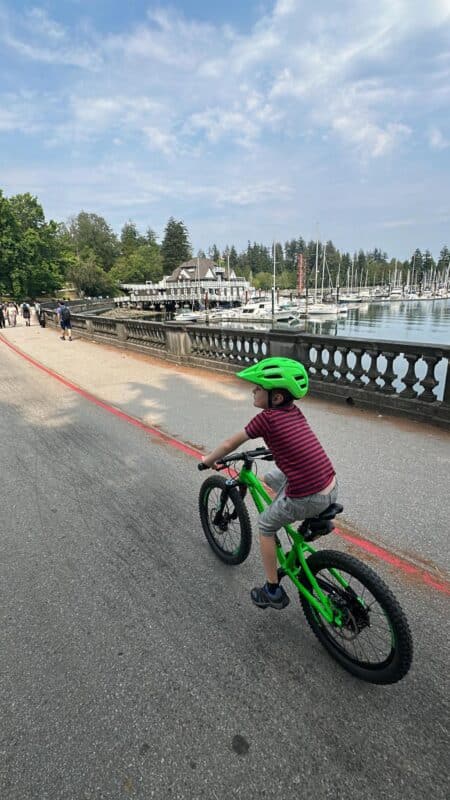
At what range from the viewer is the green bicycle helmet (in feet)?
7.55

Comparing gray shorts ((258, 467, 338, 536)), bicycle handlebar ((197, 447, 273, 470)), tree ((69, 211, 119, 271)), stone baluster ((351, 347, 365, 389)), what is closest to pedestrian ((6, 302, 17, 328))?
stone baluster ((351, 347, 365, 389))

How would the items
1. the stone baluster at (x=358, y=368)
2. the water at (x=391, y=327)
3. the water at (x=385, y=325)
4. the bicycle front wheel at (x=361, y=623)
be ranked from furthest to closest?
the water at (x=391, y=327) < the water at (x=385, y=325) < the stone baluster at (x=358, y=368) < the bicycle front wheel at (x=361, y=623)

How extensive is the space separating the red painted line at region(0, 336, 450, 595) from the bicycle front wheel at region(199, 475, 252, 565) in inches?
40.2

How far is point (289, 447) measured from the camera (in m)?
2.32

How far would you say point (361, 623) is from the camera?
2.14 meters

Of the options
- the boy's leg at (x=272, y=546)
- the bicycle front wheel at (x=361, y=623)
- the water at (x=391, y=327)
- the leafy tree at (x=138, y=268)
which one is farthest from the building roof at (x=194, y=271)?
the bicycle front wheel at (x=361, y=623)

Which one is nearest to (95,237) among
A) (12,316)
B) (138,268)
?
(138,268)

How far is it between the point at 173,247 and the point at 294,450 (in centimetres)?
13469

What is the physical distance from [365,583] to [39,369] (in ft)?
42.4

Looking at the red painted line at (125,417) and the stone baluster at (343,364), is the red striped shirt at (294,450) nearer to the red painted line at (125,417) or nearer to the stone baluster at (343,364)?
the red painted line at (125,417)

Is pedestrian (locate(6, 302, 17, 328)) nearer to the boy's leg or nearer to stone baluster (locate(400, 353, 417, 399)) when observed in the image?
stone baluster (locate(400, 353, 417, 399))

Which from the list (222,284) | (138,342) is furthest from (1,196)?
(138,342)

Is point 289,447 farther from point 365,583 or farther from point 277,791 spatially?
point 277,791

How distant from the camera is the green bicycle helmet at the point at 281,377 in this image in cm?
230
